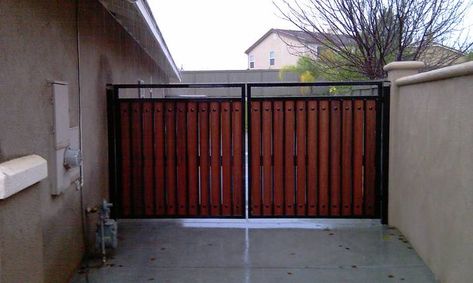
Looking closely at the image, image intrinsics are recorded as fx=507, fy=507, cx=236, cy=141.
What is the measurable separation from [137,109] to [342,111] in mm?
2548

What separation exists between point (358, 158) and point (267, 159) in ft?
3.73

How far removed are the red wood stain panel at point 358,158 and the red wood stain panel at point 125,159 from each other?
282 centimetres

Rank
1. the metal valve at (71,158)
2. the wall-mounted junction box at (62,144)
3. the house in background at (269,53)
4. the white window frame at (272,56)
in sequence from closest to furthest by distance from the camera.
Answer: the wall-mounted junction box at (62,144) < the metal valve at (71,158) < the house in background at (269,53) < the white window frame at (272,56)

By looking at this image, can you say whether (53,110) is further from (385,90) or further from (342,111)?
(385,90)

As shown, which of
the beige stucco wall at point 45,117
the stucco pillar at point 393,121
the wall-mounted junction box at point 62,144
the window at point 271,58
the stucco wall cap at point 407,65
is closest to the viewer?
the beige stucco wall at point 45,117

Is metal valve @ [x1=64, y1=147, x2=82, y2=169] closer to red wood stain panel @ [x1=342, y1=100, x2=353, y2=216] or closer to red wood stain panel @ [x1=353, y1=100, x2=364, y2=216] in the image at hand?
red wood stain panel @ [x1=342, y1=100, x2=353, y2=216]

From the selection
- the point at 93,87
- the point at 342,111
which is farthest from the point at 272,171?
the point at 93,87

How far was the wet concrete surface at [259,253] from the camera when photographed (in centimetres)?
465

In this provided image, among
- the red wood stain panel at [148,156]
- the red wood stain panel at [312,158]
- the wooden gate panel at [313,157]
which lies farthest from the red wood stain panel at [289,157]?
the red wood stain panel at [148,156]

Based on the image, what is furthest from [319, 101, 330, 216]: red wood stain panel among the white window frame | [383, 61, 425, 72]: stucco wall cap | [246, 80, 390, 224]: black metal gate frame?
the white window frame

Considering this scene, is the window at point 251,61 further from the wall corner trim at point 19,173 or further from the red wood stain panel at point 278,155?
the wall corner trim at point 19,173

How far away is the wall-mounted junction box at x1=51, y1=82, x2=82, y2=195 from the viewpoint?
413 centimetres

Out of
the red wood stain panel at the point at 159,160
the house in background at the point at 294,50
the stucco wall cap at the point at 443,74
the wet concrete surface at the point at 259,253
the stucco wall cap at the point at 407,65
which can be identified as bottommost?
the wet concrete surface at the point at 259,253

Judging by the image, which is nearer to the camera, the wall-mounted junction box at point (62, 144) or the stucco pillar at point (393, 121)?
the wall-mounted junction box at point (62, 144)
